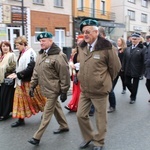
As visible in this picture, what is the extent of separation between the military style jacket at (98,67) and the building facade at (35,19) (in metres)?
14.1

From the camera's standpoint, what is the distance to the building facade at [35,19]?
19.3 m

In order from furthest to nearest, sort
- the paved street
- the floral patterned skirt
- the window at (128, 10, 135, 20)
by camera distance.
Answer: the window at (128, 10, 135, 20)
the floral patterned skirt
the paved street

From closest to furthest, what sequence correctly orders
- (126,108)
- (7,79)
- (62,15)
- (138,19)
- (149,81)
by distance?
(7,79) < (126,108) < (149,81) < (62,15) < (138,19)

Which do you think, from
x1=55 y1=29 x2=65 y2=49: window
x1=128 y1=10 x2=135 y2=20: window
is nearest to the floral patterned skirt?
x1=55 y1=29 x2=65 y2=49: window

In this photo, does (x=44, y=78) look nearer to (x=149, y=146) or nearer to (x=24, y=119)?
(x=24, y=119)

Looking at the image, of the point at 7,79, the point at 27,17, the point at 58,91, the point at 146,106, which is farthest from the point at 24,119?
the point at 27,17

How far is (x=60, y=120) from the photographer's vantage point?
15.1 ft

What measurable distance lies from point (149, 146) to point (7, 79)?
2854mm

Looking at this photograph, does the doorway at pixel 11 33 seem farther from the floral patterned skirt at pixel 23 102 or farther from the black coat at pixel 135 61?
the floral patterned skirt at pixel 23 102

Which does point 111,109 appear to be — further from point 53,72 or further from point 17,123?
point 53,72

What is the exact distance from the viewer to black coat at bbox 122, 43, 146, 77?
21.5 ft

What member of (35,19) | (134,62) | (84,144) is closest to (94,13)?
(35,19)

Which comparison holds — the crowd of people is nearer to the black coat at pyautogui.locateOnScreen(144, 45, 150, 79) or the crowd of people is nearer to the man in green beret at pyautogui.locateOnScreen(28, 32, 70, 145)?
the man in green beret at pyautogui.locateOnScreen(28, 32, 70, 145)

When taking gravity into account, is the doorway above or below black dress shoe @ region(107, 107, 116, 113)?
above
